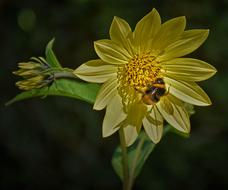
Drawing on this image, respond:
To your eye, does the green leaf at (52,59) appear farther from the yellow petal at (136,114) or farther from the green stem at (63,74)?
the yellow petal at (136,114)

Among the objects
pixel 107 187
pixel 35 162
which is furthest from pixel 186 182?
pixel 35 162

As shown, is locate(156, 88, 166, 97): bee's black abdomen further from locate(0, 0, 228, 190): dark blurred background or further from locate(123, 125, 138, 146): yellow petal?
locate(0, 0, 228, 190): dark blurred background

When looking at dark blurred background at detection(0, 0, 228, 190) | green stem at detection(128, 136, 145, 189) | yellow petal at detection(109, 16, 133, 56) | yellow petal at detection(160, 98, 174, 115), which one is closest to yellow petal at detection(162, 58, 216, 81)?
yellow petal at detection(160, 98, 174, 115)

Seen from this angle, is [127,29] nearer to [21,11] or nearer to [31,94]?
[31,94]

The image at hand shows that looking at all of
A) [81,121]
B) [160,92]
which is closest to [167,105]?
[160,92]

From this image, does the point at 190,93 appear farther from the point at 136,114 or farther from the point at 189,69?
the point at 136,114

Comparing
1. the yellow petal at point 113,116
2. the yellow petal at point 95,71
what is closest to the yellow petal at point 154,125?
the yellow petal at point 113,116
